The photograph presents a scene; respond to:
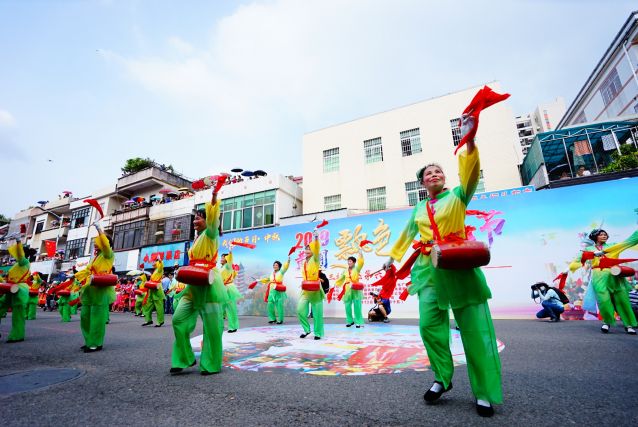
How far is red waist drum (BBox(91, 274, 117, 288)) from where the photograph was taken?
5211mm

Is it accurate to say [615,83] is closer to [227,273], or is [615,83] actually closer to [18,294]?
[227,273]

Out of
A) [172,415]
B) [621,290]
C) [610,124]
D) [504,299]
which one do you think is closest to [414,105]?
[610,124]

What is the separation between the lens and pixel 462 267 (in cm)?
227

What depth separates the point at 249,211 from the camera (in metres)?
18.8

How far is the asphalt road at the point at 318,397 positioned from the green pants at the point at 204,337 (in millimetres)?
168

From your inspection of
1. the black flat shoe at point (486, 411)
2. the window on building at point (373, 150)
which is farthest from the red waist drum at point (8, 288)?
the window on building at point (373, 150)

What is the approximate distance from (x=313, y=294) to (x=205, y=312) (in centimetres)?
302

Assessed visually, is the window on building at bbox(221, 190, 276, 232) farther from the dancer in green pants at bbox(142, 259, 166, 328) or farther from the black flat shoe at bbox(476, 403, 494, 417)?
the black flat shoe at bbox(476, 403, 494, 417)

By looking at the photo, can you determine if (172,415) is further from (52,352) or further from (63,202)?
(63,202)

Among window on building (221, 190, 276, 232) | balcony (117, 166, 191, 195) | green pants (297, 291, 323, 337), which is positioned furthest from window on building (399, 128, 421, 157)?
balcony (117, 166, 191, 195)

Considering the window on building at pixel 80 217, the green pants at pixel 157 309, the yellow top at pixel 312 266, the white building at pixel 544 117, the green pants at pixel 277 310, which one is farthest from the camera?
the white building at pixel 544 117

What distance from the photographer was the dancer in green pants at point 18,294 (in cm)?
621

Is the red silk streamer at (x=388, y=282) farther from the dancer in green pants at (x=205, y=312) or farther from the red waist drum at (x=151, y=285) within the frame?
the red waist drum at (x=151, y=285)

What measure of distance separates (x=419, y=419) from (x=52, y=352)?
5.75m
